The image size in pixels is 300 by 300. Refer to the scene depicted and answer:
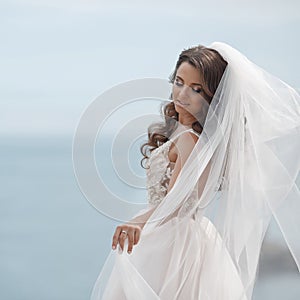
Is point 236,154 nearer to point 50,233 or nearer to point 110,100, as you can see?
point 110,100

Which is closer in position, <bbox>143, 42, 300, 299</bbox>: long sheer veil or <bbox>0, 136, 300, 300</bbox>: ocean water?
<bbox>143, 42, 300, 299</bbox>: long sheer veil

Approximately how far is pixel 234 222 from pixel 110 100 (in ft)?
1.29

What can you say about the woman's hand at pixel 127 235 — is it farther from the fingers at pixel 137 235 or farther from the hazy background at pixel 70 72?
the hazy background at pixel 70 72

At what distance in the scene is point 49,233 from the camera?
3934mm

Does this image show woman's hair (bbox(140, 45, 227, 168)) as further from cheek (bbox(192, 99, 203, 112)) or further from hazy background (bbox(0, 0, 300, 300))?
hazy background (bbox(0, 0, 300, 300))

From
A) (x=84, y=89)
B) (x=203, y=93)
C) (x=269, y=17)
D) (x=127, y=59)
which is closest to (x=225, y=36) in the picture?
(x=269, y=17)

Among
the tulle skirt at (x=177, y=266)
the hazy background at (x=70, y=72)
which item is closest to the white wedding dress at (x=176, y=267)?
the tulle skirt at (x=177, y=266)

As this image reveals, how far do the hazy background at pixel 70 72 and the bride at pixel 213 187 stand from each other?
5.42 feet

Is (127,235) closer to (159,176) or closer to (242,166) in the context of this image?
(159,176)

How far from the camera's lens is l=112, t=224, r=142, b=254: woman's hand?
1570mm

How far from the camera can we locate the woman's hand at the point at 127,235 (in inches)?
61.8

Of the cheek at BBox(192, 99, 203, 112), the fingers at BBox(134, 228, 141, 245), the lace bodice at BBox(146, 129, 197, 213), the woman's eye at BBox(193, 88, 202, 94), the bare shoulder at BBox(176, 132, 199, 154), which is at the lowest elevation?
the fingers at BBox(134, 228, 141, 245)

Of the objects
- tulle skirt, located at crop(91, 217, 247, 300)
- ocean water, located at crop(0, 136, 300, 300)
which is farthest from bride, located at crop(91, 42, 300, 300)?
ocean water, located at crop(0, 136, 300, 300)

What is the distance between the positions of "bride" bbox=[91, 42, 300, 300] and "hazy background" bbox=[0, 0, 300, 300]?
1.65 meters
